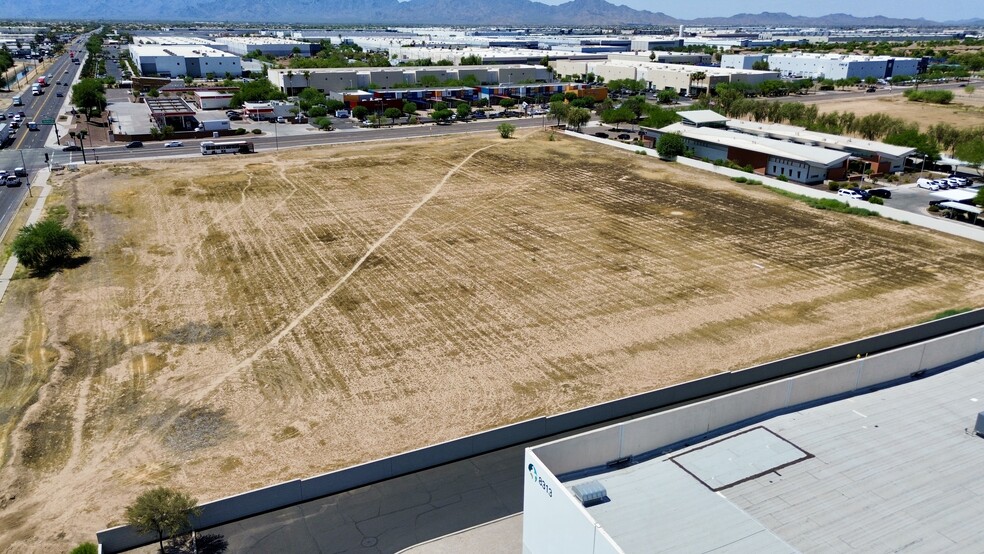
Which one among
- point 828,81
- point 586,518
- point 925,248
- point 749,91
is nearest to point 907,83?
point 828,81

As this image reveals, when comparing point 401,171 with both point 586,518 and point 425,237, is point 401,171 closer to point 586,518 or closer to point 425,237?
point 425,237

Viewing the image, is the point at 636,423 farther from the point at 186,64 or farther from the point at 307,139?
the point at 186,64

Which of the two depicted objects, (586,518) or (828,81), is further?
(828,81)

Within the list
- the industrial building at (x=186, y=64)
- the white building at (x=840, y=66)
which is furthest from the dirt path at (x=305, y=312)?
the white building at (x=840, y=66)

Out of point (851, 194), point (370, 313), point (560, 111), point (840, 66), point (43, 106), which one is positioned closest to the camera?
point (370, 313)

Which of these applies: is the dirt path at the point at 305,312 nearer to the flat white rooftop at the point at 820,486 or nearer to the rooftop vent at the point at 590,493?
the flat white rooftop at the point at 820,486

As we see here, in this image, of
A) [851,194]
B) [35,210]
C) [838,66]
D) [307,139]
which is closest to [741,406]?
[851,194]
